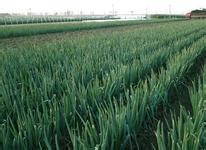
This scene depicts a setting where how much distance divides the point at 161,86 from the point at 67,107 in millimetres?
959

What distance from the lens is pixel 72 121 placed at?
223 cm

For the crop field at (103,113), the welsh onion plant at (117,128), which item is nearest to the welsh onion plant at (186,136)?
the crop field at (103,113)

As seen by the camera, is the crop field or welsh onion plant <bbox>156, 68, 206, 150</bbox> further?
the crop field

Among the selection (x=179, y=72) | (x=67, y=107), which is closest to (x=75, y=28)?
(x=179, y=72)

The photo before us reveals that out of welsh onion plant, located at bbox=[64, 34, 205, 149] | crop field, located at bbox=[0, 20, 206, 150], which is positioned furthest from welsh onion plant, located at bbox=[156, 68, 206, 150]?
welsh onion plant, located at bbox=[64, 34, 205, 149]

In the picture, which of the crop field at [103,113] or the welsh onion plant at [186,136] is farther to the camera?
the crop field at [103,113]

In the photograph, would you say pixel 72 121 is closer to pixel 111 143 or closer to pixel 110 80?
pixel 111 143

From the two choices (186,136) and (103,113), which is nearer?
(186,136)

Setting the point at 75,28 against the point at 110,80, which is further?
the point at 75,28

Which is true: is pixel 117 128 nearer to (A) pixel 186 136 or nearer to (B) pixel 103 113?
(B) pixel 103 113

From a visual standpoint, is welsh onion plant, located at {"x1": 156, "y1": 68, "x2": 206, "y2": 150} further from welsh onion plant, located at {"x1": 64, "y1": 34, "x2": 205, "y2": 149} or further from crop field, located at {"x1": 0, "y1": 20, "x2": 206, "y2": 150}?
welsh onion plant, located at {"x1": 64, "y1": 34, "x2": 205, "y2": 149}

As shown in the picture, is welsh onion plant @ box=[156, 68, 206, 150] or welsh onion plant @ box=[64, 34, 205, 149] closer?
welsh onion plant @ box=[156, 68, 206, 150]

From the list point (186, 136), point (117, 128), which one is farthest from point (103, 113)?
point (186, 136)

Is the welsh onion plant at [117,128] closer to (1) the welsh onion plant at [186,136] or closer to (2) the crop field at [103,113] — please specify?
(2) the crop field at [103,113]
